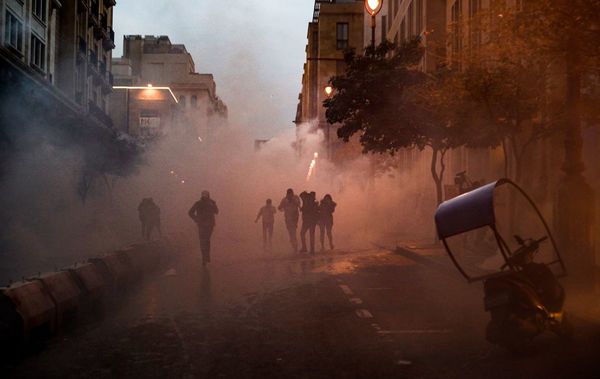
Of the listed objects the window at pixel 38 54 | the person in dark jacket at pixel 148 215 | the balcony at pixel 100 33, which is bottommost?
the person in dark jacket at pixel 148 215

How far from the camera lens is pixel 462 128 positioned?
15.5 meters

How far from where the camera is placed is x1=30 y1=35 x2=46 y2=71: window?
1177 inches

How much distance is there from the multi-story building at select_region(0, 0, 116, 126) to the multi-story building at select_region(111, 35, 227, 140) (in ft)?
98.4

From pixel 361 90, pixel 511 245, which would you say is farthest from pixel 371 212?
pixel 511 245

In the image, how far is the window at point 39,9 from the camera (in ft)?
98.6

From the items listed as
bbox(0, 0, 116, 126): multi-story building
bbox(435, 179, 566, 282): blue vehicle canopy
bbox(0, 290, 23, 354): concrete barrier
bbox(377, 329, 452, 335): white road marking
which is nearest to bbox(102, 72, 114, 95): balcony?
bbox(0, 0, 116, 126): multi-story building

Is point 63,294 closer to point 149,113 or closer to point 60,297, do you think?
point 60,297

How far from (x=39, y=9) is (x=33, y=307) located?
91.3 ft

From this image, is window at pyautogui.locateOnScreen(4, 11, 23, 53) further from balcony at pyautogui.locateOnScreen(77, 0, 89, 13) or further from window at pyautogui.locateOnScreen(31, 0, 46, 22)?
balcony at pyautogui.locateOnScreen(77, 0, 89, 13)

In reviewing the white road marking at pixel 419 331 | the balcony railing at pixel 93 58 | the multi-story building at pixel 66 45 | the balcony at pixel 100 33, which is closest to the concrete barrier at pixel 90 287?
the white road marking at pixel 419 331

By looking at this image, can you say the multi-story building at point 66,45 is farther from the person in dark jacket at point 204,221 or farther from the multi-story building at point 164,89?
the multi-story building at point 164,89

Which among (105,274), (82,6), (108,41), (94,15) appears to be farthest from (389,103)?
(108,41)

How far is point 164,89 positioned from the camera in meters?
75.7

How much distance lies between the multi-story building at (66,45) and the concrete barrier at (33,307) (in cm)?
1089
